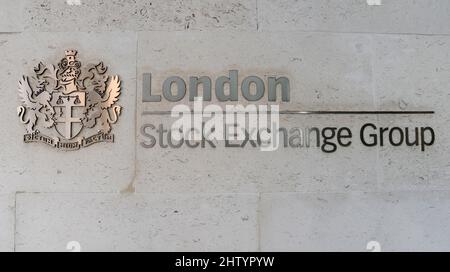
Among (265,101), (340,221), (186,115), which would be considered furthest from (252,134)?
(340,221)

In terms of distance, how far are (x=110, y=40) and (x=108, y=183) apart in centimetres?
118

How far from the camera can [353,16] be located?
412cm

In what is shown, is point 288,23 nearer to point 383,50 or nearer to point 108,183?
point 383,50

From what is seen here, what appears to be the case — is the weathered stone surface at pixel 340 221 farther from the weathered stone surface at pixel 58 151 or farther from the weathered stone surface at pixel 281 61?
the weathered stone surface at pixel 58 151

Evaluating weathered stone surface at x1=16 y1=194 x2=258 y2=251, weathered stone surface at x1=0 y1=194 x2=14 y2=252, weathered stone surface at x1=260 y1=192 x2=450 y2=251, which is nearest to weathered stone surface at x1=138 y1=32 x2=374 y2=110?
weathered stone surface at x1=260 y1=192 x2=450 y2=251

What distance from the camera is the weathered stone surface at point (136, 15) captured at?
13.3 ft

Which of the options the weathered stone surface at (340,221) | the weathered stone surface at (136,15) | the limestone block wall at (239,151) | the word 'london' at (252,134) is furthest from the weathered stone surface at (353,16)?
the weathered stone surface at (340,221)

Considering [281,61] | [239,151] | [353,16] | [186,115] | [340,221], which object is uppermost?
[353,16]

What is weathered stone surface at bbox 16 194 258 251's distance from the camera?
394 centimetres

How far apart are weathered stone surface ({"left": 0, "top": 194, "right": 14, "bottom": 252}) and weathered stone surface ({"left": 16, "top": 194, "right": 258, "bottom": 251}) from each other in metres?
0.06

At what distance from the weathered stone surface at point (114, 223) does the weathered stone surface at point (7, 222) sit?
0.19 feet

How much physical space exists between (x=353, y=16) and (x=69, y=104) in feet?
8.13

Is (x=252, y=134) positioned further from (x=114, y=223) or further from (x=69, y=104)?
(x=69, y=104)

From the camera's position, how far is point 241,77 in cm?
405
